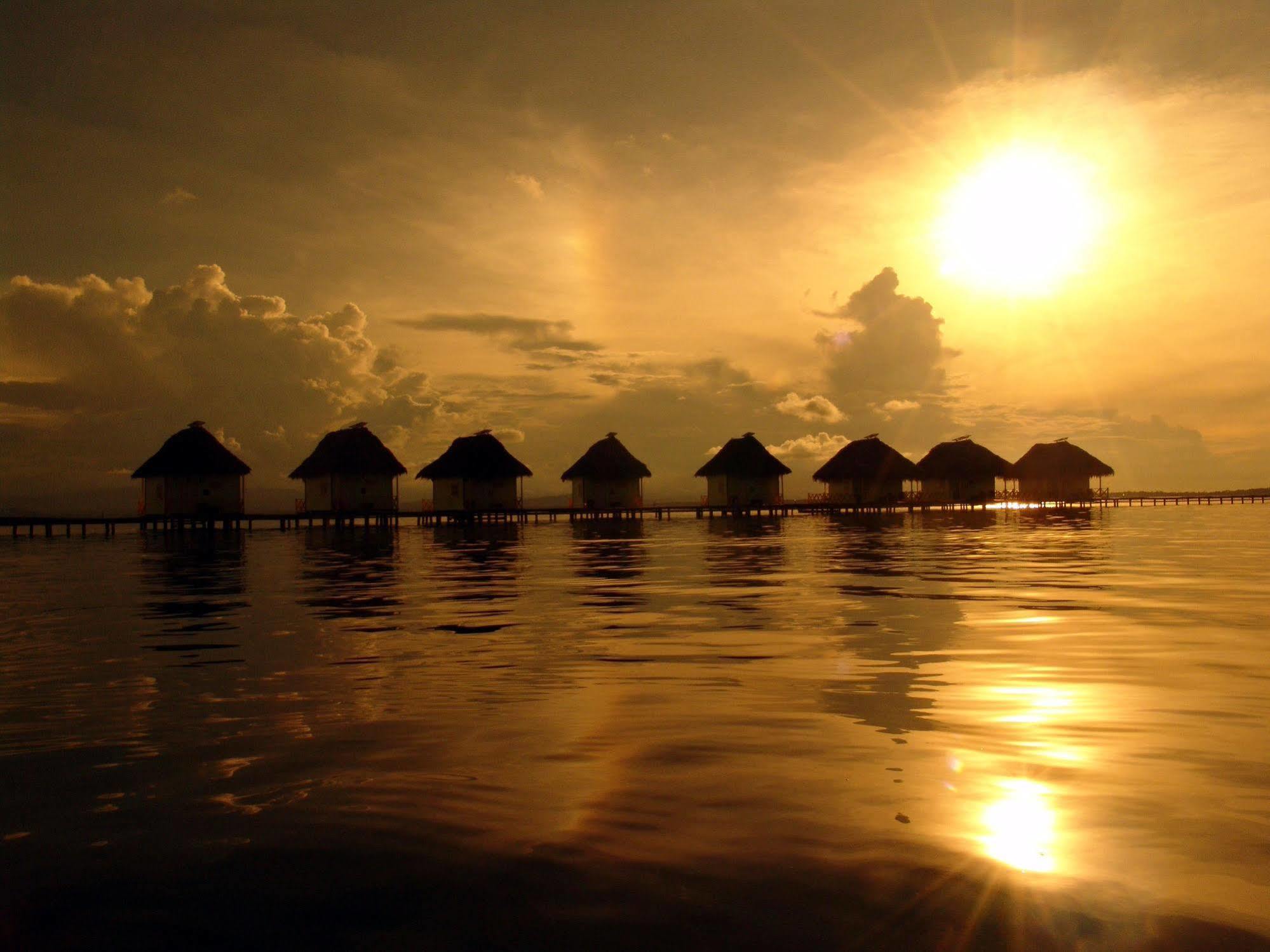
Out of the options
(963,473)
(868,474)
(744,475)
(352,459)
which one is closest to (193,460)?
(352,459)

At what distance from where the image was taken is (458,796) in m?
4.40

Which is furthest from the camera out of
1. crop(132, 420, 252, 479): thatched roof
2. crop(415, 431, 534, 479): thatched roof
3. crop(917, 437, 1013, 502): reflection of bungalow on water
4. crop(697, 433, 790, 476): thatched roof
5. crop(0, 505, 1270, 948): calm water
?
crop(917, 437, 1013, 502): reflection of bungalow on water

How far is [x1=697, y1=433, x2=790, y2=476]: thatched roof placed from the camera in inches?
2375

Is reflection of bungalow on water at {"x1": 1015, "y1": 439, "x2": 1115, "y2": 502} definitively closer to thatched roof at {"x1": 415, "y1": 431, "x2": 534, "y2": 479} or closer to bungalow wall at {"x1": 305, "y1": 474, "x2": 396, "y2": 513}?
thatched roof at {"x1": 415, "y1": 431, "x2": 534, "y2": 479}

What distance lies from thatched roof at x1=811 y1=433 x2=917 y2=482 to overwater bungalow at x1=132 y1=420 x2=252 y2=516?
38857 mm

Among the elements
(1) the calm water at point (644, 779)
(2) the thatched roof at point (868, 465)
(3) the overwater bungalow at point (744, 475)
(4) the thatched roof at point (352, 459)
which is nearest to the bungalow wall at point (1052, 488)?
(2) the thatched roof at point (868, 465)

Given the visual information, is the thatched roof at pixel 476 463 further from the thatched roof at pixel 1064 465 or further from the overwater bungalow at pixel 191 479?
the thatched roof at pixel 1064 465

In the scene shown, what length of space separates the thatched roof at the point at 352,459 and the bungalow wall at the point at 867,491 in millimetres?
31239

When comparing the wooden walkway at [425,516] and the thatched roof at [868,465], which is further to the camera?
the thatched roof at [868,465]

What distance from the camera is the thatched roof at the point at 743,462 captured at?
6031 centimetres

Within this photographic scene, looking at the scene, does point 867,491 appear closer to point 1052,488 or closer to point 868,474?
point 868,474

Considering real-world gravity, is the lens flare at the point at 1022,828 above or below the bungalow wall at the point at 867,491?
below

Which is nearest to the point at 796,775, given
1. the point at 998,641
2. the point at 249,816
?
the point at 249,816

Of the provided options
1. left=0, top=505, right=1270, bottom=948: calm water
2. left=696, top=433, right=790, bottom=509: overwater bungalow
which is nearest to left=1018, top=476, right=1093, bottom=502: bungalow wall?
left=696, top=433, right=790, bottom=509: overwater bungalow
